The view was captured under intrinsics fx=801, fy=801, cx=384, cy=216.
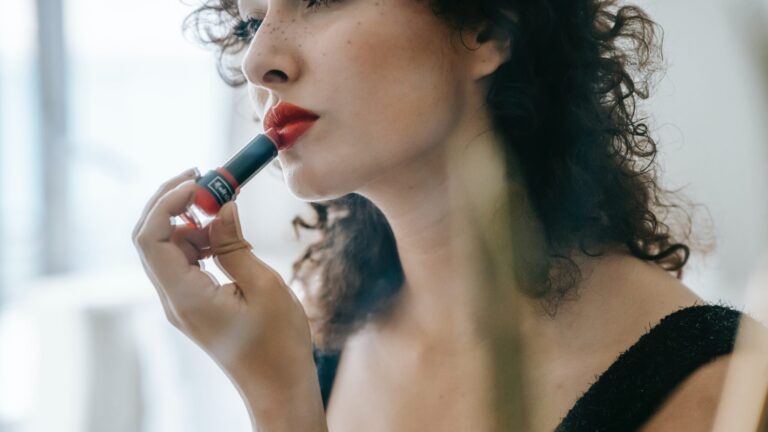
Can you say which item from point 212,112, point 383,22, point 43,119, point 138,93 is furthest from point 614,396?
point 212,112

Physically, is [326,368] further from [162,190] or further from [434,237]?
[162,190]

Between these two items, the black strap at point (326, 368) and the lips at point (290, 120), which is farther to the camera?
the black strap at point (326, 368)

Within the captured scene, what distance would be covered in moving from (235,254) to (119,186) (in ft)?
1.92

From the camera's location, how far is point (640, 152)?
1.86ft

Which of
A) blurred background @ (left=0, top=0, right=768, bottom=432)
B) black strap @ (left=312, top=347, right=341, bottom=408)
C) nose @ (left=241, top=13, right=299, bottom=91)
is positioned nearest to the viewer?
blurred background @ (left=0, top=0, right=768, bottom=432)

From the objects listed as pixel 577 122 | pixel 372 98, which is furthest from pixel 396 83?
pixel 577 122

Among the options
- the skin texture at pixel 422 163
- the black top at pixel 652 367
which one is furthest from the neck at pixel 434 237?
the black top at pixel 652 367

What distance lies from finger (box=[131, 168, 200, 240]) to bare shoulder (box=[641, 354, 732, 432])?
13.6 inches

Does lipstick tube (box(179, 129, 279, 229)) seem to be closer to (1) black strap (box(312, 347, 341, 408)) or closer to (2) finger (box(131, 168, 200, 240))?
(2) finger (box(131, 168, 200, 240))

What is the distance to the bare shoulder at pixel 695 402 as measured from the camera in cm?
52

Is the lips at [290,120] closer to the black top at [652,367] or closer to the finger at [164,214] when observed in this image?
the finger at [164,214]

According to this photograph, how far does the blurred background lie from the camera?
0.44 meters

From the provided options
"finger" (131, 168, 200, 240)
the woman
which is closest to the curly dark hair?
the woman

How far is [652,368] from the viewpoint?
55 cm
